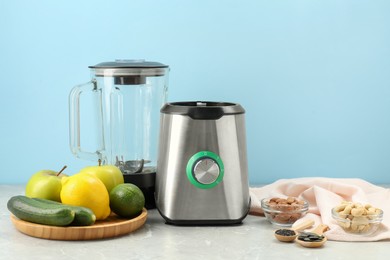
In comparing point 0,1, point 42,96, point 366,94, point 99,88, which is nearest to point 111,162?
point 99,88

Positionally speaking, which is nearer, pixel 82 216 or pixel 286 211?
pixel 82 216

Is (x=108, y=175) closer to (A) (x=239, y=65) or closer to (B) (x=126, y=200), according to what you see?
(B) (x=126, y=200)

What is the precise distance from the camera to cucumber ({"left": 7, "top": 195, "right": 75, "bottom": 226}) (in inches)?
53.7

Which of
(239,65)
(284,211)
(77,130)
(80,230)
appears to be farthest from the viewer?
(239,65)

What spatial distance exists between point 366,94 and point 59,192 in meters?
0.84

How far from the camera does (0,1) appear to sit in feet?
6.11

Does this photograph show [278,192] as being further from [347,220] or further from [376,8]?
[376,8]

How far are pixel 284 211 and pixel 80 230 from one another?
A: 41 centimetres

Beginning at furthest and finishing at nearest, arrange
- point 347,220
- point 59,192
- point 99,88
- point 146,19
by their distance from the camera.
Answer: point 146,19, point 99,88, point 59,192, point 347,220

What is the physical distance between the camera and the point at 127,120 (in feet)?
5.44

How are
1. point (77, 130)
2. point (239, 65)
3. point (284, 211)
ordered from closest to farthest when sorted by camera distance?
1. point (284, 211)
2. point (77, 130)
3. point (239, 65)

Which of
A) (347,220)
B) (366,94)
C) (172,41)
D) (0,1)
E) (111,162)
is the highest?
(0,1)

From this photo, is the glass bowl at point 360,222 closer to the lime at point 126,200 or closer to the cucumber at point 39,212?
the lime at point 126,200

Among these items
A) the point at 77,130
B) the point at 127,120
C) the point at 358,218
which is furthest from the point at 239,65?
the point at 358,218
